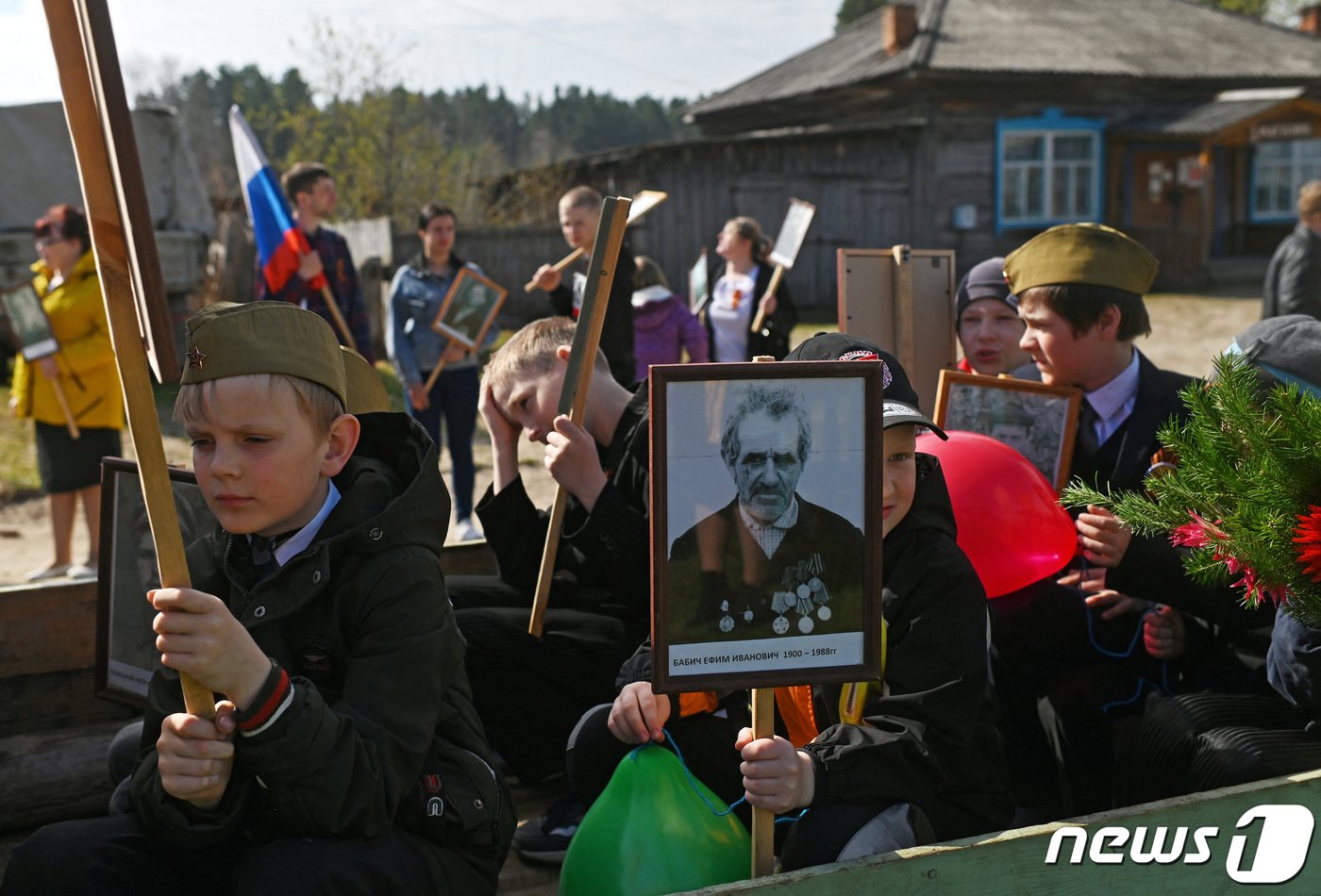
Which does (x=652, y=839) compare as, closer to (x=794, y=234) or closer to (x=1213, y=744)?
(x=1213, y=744)

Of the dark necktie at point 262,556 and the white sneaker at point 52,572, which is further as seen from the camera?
the white sneaker at point 52,572

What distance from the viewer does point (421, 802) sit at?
6.64ft

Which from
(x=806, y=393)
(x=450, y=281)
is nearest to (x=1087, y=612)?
(x=806, y=393)

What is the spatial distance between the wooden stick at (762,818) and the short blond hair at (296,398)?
0.83m

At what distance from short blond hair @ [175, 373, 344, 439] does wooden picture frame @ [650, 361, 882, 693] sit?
55 cm

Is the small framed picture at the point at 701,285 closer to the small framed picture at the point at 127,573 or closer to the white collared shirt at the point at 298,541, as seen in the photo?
A: the small framed picture at the point at 127,573

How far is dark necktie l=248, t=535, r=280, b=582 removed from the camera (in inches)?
83.1

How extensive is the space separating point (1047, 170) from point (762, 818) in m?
23.0

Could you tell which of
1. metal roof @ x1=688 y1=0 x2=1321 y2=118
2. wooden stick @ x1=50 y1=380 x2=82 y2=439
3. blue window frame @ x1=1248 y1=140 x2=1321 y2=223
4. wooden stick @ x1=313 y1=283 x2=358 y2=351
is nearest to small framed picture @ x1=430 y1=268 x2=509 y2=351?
wooden stick @ x1=313 y1=283 x2=358 y2=351

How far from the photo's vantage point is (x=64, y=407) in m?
6.05

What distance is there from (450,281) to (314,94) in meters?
15.8

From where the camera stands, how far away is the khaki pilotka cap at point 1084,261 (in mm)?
3111

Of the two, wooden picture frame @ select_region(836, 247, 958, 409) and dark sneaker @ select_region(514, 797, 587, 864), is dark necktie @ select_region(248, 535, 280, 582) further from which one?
wooden picture frame @ select_region(836, 247, 958, 409)

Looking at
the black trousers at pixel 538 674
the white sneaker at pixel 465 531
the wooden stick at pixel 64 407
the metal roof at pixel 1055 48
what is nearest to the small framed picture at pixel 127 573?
the black trousers at pixel 538 674
